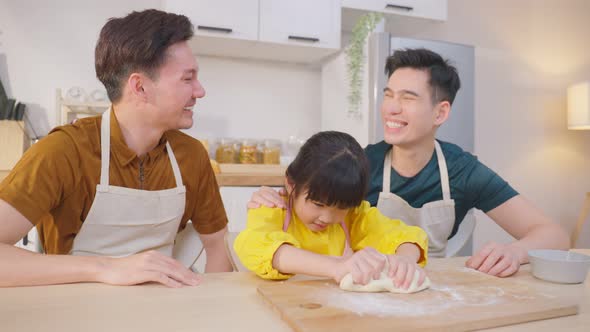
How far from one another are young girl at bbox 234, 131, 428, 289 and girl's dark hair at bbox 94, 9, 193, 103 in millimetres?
521

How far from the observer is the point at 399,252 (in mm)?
1008

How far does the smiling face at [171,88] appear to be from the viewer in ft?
4.16

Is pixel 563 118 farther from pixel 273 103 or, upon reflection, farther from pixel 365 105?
pixel 273 103

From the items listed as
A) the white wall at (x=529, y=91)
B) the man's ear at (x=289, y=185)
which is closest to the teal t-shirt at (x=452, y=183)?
the man's ear at (x=289, y=185)

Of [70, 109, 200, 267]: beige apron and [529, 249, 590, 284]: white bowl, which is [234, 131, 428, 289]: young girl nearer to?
[529, 249, 590, 284]: white bowl

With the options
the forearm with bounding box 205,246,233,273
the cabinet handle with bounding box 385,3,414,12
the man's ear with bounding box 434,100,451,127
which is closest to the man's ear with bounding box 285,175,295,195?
the forearm with bounding box 205,246,233,273

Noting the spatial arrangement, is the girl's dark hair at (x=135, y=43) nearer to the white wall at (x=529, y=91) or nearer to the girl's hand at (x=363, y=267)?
the girl's hand at (x=363, y=267)

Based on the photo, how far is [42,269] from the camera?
83cm

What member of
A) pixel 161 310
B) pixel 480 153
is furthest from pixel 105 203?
pixel 480 153

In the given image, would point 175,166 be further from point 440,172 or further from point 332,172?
point 440,172

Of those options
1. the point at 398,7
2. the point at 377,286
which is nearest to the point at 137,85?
the point at 377,286

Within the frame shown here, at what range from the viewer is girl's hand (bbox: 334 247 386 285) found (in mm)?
795

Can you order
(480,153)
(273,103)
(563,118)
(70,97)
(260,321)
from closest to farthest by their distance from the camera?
(260,321) → (70,97) → (273,103) → (480,153) → (563,118)

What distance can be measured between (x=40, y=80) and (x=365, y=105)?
6.47 feet
